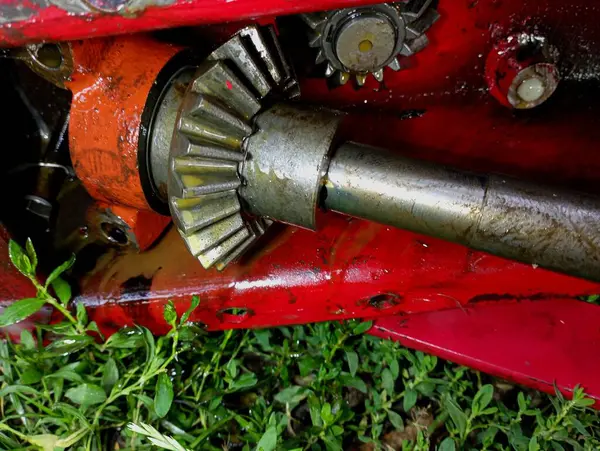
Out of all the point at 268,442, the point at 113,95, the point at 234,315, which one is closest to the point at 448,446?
the point at 268,442

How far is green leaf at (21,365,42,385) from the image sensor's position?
1127 millimetres

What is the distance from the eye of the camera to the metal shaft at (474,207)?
2.87 ft

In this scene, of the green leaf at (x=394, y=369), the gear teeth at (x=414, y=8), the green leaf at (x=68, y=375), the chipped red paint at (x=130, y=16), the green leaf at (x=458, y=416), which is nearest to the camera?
the chipped red paint at (x=130, y=16)

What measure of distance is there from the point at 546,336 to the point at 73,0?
4.21 feet

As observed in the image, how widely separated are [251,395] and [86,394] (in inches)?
16.3

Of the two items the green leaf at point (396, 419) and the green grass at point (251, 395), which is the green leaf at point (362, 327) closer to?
the green grass at point (251, 395)

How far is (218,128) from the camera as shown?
3.13ft

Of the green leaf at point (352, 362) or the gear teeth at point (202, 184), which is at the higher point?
the gear teeth at point (202, 184)

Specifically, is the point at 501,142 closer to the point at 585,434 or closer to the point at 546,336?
the point at 546,336

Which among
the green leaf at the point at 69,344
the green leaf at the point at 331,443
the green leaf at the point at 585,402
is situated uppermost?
the green leaf at the point at 69,344

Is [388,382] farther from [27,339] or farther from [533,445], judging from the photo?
[27,339]

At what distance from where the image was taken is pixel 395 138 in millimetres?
1357

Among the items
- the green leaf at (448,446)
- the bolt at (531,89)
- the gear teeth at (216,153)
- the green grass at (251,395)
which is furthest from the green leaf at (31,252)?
the bolt at (531,89)

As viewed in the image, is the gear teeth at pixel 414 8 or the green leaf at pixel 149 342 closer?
the gear teeth at pixel 414 8
